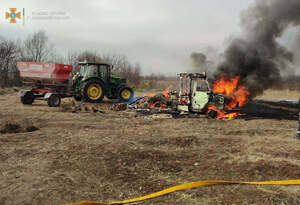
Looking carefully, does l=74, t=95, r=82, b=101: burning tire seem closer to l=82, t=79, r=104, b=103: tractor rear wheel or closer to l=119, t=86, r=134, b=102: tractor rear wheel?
l=82, t=79, r=104, b=103: tractor rear wheel

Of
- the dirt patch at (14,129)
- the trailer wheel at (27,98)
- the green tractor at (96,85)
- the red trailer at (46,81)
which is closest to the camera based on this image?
the dirt patch at (14,129)

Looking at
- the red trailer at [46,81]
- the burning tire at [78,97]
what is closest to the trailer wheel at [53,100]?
the red trailer at [46,81]

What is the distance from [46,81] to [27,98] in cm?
148

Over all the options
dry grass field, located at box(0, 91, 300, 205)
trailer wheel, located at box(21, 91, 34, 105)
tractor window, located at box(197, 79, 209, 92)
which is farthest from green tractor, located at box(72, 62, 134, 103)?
dry grass field, located at box(0, 91, 300, 205)

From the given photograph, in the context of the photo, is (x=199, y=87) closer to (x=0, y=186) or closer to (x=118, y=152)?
(x=118, y=152)

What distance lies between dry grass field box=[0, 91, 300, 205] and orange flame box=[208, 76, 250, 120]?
9.07ft

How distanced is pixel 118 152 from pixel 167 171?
1376 millimetres

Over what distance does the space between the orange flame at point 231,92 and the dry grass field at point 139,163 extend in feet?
9.07

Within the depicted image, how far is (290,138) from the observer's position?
22.4 feet

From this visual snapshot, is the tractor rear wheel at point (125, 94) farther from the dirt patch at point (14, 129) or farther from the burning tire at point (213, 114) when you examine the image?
the dirt patch at point (14, 129)

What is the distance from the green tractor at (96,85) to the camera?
1391 centimetres

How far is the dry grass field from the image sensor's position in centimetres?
341

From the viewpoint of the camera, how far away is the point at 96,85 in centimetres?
1405

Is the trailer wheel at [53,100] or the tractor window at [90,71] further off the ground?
the tractor window at [90,71]
